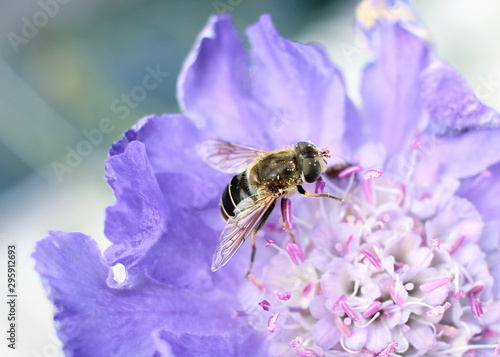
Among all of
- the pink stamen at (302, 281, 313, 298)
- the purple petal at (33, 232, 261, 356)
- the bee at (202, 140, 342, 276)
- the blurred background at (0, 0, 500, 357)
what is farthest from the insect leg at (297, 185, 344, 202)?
the blurred background at (0, 0, 500, 357)

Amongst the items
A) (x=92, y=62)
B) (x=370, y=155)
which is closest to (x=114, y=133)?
(x=92, y=62)

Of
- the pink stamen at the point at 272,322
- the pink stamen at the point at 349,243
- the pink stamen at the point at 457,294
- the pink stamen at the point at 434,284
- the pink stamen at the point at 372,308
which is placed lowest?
the pink stamen at the point at 457,294

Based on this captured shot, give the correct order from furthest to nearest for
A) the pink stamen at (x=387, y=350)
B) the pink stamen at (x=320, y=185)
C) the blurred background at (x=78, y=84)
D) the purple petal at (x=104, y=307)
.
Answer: the blurred background at (x=78, y=84) < the pink stamen at (x=320, y=185) < the pink stamen at (x=387, y=350) < the purple petal at (x=104, y=307)

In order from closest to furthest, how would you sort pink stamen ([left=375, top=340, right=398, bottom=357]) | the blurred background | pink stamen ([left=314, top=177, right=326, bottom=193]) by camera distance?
pink stamen ([left=375, top=340, right=398, bottom=357])
pink stamen ([left=314, top=177, right=326, bottom=193])
the blurred background

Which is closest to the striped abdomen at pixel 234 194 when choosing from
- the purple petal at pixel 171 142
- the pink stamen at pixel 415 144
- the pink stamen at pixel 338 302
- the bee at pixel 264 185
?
the bee at pixel 264 185

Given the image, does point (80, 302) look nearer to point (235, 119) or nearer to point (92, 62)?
point (235, 119)

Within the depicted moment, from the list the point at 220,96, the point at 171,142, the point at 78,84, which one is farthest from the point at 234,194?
the point at 78,84

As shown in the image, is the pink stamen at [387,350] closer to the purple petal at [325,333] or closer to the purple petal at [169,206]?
the purple petal at [325,333]

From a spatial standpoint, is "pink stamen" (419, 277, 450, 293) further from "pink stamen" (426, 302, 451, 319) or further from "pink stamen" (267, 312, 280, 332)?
"pink stamen" (267, 312, 280, 332)
